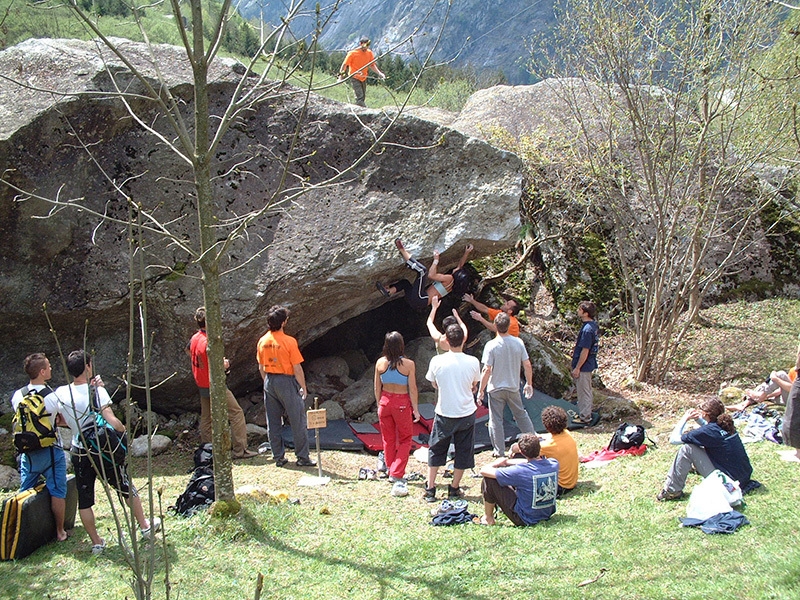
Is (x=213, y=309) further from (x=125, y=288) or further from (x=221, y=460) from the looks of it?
(x=125, y=288)

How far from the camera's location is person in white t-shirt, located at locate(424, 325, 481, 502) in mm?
Answer: 6488

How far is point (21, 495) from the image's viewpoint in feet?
17.3

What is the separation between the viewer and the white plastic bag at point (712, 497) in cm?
508

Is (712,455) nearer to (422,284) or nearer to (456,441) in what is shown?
(456,441)

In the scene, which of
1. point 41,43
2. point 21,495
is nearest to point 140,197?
point 41,43

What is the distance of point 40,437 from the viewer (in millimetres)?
5297

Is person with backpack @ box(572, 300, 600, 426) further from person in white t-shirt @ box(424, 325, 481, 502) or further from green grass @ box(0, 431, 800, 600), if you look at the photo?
person in white t-shirt @ box(424, 325, 481, 502)

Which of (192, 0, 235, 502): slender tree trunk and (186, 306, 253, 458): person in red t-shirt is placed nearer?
(192, 0, 235, 502): slender tree trunk

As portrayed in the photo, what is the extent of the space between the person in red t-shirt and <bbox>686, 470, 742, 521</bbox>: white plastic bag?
16.0ft

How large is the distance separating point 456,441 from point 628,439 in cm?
214

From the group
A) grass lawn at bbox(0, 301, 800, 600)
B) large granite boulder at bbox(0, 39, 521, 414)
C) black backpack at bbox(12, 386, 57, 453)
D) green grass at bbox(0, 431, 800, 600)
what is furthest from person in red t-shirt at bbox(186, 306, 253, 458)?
black backpack at bbox(12, 386, 57, 453)

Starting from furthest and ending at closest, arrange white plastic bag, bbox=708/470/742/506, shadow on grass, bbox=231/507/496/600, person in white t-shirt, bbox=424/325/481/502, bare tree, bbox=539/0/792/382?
bare tree, bbox=539/0/792/382 < person in white t-shirt, bbox=424/325/481/502 < white plastic bag, bbox=708/470/742/506 < shadow on grass, bbox=231/507/496/600

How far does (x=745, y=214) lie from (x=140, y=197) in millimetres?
9779

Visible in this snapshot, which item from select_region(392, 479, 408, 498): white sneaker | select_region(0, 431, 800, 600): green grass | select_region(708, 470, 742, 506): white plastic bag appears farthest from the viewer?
select_region(392, 479, 408, 498): white sneaker
